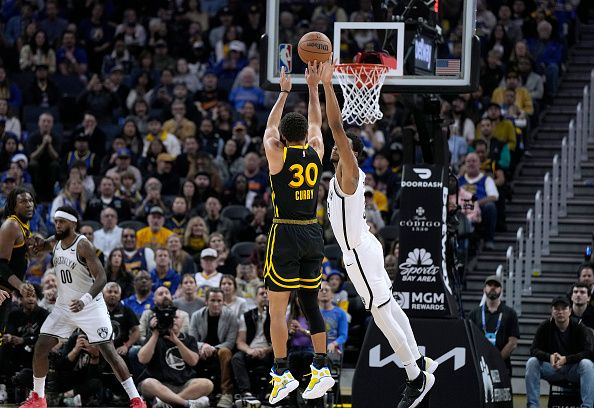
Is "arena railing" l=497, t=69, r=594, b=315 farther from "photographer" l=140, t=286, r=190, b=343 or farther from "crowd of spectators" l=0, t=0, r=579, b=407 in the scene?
"photographer" l=140, t=286, r=190, b=343

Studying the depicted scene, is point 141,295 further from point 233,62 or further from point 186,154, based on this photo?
point 233,62

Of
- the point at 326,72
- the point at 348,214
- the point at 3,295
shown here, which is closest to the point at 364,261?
the point at 348,214

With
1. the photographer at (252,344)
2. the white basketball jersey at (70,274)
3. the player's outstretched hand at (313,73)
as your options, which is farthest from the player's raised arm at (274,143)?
the photographer at (252,344)

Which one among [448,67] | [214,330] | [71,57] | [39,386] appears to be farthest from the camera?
[71,57]

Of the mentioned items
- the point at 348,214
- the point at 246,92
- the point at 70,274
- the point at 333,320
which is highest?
the point at 246,92

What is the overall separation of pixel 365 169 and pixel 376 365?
6591 millimetres

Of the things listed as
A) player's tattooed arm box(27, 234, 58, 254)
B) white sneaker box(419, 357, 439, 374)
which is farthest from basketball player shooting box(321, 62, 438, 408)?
player's tattooed arm box(27, 234, 58, 254)

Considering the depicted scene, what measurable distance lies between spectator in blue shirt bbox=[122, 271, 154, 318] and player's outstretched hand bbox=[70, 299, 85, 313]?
3902 millimetres

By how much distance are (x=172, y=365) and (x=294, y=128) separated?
18.1ft

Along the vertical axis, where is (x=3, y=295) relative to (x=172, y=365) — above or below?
above

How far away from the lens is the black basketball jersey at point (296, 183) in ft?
38.8

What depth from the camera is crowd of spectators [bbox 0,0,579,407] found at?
16.9 meters

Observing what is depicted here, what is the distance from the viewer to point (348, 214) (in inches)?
472

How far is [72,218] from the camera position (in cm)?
1420
